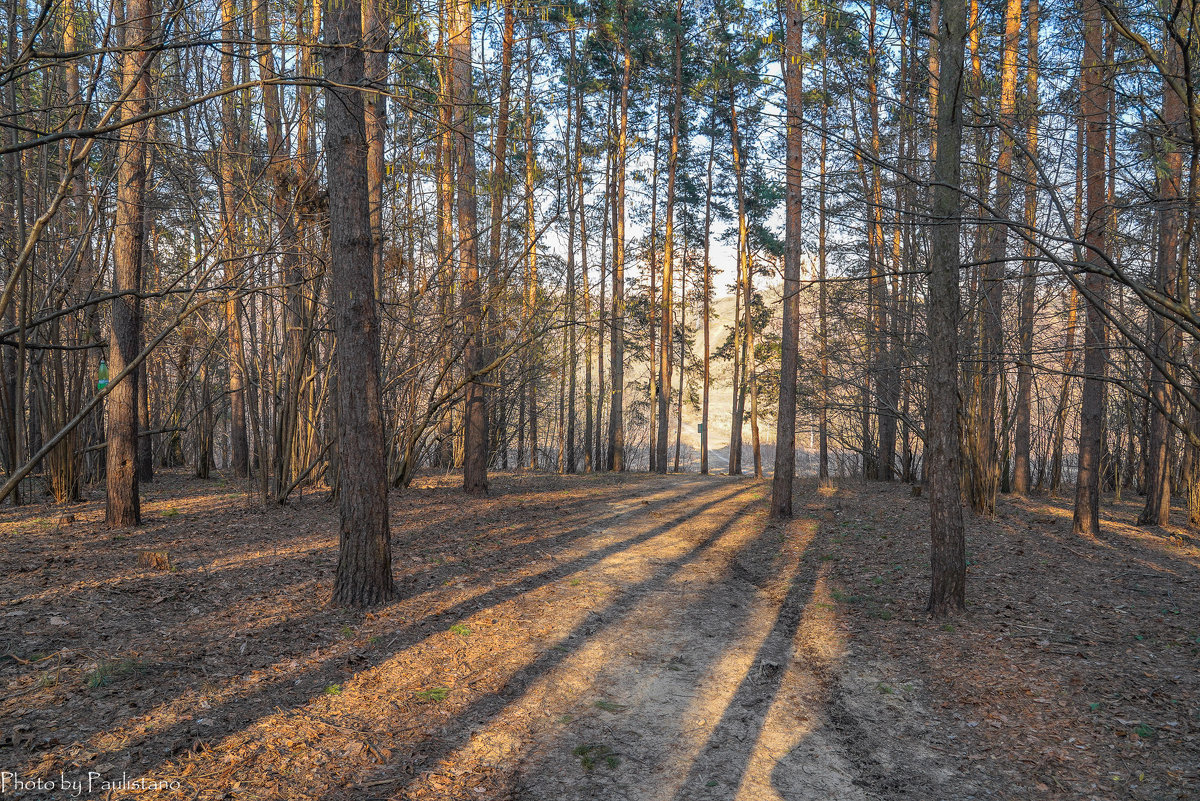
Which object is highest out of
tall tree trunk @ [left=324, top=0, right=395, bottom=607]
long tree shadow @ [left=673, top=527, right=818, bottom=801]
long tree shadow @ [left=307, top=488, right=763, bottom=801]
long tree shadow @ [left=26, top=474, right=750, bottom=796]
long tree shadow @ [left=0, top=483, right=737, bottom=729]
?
tall tree trunk @ [left=324, top=0, right=395, bottom=607]

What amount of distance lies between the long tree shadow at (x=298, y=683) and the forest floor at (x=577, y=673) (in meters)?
0.02

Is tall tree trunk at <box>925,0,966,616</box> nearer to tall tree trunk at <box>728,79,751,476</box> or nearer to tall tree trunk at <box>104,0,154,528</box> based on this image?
tall tree trunk at <box>104,0,154,528</box>

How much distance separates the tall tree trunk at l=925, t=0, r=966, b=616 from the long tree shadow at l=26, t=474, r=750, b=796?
3.80 m

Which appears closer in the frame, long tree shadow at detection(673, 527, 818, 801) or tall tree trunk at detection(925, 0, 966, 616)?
long tree shadow at detection(673, 527, 818, 801)

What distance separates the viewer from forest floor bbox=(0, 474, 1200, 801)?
138 inches

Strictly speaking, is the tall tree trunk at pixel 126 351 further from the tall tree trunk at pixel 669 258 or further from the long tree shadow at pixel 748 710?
the tall tree trunk at pixel 669 258

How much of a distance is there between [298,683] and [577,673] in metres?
1.88

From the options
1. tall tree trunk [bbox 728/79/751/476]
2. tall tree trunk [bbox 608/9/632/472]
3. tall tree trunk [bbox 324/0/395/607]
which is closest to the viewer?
tall tree trunk [bbox 324/0/395/607]

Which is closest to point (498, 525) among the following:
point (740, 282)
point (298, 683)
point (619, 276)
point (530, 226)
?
point (298, 683)

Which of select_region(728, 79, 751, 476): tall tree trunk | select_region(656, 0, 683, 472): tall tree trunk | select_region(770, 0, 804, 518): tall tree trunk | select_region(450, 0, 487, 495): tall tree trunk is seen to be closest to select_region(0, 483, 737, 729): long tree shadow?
select_region(450, 0, 487, 495): tall tree trunk

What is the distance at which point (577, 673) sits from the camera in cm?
485

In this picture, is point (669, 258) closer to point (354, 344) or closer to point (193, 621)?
point (354, 344)

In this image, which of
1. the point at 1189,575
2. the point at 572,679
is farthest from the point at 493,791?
the point at 1189,575

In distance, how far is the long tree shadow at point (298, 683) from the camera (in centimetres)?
340
